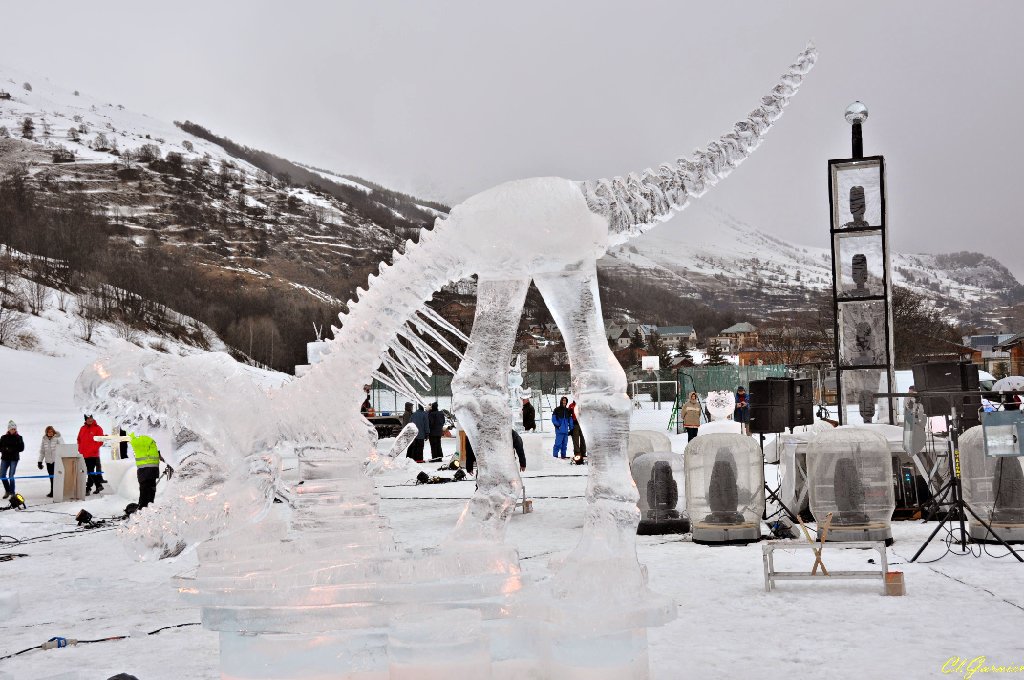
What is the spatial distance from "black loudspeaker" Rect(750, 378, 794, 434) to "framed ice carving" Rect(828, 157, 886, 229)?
17.3ft

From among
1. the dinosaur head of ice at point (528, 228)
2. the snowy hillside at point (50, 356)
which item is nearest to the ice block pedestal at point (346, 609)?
the dinosaur head of ice at point (528, 228)

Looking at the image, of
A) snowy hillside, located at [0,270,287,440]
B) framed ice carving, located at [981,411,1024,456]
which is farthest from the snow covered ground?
snowy hillside, located at [0,270,287,440]

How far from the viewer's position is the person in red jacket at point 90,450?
43.5 ft

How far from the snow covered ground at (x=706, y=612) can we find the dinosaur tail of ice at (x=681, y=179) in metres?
1.22

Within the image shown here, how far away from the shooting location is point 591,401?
9.42 ft

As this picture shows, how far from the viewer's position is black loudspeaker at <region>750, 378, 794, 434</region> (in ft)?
26.7

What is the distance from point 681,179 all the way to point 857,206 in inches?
408

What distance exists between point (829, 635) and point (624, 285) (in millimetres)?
90868

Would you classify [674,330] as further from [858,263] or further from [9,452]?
[9,452]

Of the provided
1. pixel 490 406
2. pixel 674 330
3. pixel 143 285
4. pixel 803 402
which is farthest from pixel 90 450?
pixel 674 330

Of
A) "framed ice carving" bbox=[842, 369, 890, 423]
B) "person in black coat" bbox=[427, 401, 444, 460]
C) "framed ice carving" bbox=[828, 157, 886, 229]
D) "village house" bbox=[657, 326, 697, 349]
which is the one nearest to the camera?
"framed ice carving" bbox=[842, 369, 890, 423]

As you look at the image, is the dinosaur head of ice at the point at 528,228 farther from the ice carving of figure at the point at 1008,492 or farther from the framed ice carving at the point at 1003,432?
the ice carving of figure at the point at 1008,492

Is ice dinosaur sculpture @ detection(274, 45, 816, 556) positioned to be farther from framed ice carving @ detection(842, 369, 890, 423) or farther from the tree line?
the tree line

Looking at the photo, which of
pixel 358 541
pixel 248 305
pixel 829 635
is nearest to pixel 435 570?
pixel 358 541
